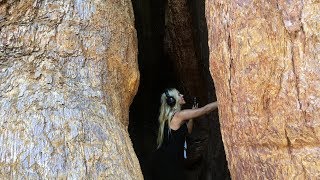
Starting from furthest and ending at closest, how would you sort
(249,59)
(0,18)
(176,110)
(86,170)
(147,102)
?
(147,102), (176,110), (0,18), (249,59), (86,170)

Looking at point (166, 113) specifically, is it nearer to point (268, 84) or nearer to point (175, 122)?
point (175, 122)

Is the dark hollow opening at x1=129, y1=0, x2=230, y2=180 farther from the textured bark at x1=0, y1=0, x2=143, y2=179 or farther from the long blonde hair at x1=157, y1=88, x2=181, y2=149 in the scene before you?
the textured bark at x1=0, y1=0, x2=143, y2=179

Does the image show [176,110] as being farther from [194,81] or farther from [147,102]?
[147,102]

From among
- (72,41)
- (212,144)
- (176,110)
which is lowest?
(212,144)

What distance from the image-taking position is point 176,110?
163 inches

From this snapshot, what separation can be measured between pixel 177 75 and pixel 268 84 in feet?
10.1

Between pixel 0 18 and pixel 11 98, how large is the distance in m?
0.49

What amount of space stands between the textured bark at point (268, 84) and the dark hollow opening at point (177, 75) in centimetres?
211

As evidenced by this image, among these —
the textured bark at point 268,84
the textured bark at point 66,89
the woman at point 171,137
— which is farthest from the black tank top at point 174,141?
the textured bark at point 268,84

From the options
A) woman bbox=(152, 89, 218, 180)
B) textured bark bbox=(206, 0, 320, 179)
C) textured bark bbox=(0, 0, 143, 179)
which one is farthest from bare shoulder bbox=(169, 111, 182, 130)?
textured bark bbox=(206, 0, 320, 179)

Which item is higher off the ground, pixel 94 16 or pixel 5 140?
pixel 94 16

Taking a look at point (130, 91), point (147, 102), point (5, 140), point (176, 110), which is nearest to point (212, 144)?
point (147, 102)

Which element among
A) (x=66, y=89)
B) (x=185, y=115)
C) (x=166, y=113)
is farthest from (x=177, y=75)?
(x=66, y=89)

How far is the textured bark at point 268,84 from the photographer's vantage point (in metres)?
2.74
